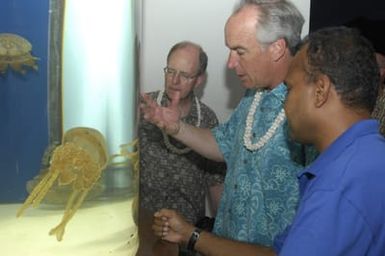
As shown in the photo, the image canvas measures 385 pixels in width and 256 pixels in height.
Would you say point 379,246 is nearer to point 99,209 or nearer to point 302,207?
point 302,207

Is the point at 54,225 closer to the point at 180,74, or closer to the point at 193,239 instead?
the point at 193,239

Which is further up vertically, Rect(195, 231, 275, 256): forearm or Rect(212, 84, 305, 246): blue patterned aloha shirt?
Rect(212, 84, 305, 246): blue patterned aloha shirt

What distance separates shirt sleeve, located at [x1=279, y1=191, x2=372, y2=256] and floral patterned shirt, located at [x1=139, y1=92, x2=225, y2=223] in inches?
51.0

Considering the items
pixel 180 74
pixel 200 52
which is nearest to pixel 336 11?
pixel 200 52

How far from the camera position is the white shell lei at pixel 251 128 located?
1.46m

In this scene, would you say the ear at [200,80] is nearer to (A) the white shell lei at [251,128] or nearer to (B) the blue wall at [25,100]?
(A) the white shell lei at [251,128]

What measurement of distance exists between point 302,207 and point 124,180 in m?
0.31

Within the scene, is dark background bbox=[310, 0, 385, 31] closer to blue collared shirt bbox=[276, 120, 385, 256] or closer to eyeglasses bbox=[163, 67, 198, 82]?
eyeglasses bbox=[163, 67, 198, 82]

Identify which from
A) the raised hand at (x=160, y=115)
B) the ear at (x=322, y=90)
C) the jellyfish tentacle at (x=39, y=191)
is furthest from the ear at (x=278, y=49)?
the jellyfish tentacle at (x=39, y=191)

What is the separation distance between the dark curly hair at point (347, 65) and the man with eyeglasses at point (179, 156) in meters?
1.19

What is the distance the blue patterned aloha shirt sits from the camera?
1406 millimetres

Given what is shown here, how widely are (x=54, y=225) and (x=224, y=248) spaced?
1.71 feet

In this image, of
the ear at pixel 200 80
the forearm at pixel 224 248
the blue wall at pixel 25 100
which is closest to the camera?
the blue wall at pixel 25 100

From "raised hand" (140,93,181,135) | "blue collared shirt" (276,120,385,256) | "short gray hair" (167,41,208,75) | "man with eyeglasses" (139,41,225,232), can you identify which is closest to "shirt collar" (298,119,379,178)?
"blue collared shirt" (276,120,385,256)
